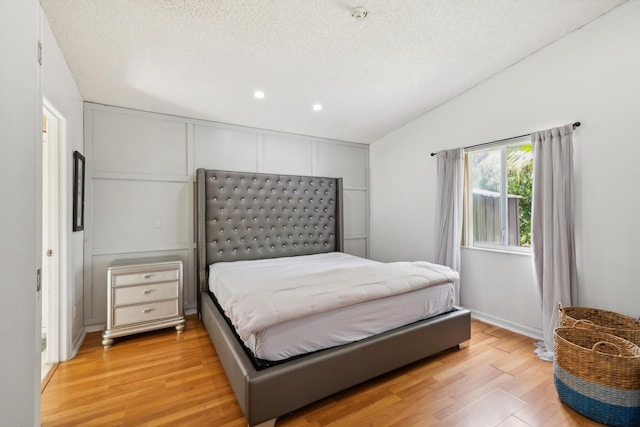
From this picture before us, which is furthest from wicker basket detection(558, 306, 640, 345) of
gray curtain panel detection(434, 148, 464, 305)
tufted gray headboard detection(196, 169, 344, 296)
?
tufted gray headboard detection(196, 169, 344, 296)

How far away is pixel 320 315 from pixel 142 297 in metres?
1.93

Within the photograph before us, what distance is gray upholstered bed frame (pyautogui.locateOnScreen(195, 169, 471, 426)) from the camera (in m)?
1.56

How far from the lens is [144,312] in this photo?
264 centimetres

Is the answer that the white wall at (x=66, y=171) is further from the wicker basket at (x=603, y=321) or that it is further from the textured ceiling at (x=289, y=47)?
the wicker basket at (x=603, y=321)

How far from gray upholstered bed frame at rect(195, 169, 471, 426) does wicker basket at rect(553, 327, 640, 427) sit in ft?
2.36

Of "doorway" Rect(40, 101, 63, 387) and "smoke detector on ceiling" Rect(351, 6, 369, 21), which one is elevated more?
"smoke detector on ceiling" Rect(351, 6, 369, 21)

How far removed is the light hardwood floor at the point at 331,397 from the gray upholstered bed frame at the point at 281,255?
0.42 feet

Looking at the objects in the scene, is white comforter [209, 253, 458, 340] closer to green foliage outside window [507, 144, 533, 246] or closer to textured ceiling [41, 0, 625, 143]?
green foliage outside window [507, 144, 533, 246]

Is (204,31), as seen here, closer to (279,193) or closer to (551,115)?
(279,193)

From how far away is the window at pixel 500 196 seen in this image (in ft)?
9.36

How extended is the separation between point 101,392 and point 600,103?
439 centimetres

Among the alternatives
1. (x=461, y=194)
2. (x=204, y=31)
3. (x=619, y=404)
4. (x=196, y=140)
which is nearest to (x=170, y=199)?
(x=196, y=140)

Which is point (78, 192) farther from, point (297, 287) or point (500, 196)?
point (500, 196)

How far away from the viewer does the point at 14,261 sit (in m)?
0.99
